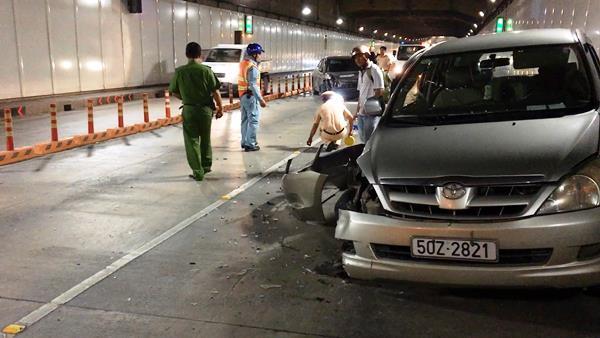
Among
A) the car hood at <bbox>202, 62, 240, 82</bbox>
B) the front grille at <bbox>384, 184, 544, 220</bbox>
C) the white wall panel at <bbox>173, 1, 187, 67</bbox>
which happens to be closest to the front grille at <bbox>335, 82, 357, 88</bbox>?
the car hood at <bbox>202, 62, 240, 82</bbox>

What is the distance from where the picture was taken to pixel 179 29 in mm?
28266

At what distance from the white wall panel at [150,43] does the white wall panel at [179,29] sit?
66.8 inches

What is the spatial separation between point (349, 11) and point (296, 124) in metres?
41.1

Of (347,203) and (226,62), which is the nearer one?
(347,203)

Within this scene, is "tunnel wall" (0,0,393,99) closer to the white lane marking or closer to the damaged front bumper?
the white lane marking

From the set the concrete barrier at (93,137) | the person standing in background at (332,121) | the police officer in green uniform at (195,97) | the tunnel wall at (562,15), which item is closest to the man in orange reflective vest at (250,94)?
the police officer in green uniform at (195,97)

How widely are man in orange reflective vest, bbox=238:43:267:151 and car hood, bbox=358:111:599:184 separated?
5691 millimetres

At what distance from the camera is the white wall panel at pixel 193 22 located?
29141 mm

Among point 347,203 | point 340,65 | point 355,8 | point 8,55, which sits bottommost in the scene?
point 347,203

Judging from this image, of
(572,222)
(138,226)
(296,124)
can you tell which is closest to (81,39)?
(296,124)

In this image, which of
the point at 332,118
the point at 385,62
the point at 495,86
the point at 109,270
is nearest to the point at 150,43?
the point at 385,62

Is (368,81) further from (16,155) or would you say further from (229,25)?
(229,25)

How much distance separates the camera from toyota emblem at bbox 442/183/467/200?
11.2 ft

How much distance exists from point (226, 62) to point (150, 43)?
495cm
